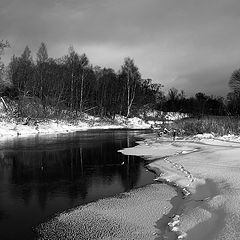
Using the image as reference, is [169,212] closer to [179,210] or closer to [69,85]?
[179,210]

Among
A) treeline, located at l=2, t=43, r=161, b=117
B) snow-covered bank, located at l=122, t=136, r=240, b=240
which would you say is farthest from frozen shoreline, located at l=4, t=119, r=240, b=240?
treeline, located at l=2, t=43, r=161, b=117

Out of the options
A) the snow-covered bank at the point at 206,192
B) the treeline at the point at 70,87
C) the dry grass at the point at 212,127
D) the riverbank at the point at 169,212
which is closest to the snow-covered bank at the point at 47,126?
the treeline at the point at 70,87

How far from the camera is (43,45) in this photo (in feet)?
163

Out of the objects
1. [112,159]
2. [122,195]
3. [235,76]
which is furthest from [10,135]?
[235,76]

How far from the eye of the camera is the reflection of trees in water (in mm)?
10281

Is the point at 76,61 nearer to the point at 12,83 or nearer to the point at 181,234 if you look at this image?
the point at 12,83

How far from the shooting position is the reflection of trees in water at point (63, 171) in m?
10.3

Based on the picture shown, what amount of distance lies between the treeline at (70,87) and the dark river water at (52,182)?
19.8m

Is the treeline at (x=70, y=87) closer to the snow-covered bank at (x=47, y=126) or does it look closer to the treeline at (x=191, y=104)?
the snow-covered bank at (x=47, y=126)

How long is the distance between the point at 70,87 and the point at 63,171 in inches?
1847

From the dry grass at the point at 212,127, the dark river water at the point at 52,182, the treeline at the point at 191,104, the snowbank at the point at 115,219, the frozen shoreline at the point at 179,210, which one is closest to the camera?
the frozen shoreline at the point at 179,210

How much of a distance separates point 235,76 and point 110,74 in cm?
2649

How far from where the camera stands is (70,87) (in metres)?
59.3

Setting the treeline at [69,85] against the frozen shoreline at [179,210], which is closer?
the frozen shoreline at [179,210]
